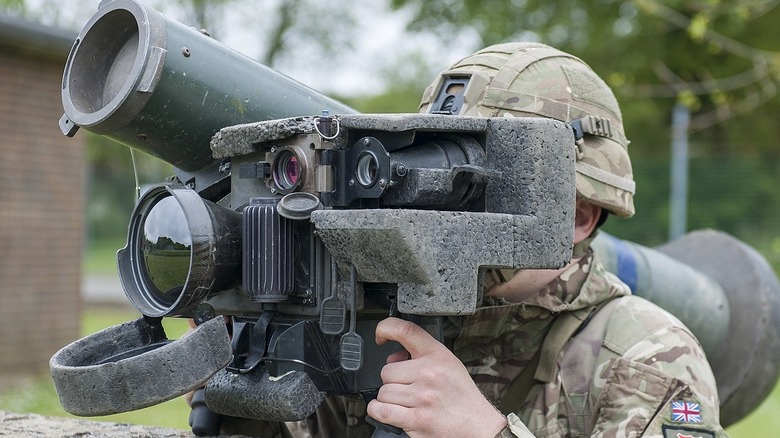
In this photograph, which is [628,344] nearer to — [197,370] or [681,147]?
[197,370]

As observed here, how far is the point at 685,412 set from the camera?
1.90m

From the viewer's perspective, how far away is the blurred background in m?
7.36

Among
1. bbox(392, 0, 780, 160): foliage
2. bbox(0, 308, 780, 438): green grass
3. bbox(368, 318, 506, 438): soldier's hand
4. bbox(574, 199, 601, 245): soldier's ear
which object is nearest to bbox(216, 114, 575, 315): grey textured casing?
bbox(368, 318, 506, 438): soldier's hand

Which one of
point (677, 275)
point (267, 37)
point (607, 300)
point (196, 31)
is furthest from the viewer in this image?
point (267, 37)

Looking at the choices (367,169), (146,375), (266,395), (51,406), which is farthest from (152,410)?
(367,169)

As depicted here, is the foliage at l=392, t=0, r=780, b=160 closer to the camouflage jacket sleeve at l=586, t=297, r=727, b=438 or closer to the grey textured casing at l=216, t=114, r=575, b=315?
the camouflage jacket sleeve at l=586, t=297, r=727, b=438

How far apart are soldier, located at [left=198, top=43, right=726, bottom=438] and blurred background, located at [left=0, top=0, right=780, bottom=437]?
80cm

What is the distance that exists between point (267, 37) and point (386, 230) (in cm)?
2087

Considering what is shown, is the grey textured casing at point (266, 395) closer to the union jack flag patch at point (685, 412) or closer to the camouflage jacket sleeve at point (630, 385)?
the camouflage jacket sleeve at point (630, 385)

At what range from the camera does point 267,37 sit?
2173 cm

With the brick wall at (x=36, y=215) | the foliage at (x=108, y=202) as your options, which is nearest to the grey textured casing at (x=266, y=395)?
the brick wall at (x=36, y=215)

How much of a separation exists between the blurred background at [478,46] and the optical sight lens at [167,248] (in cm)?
48

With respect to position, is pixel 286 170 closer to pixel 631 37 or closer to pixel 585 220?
A: pixel 585 220

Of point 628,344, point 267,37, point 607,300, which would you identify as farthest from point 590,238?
point 267,37
